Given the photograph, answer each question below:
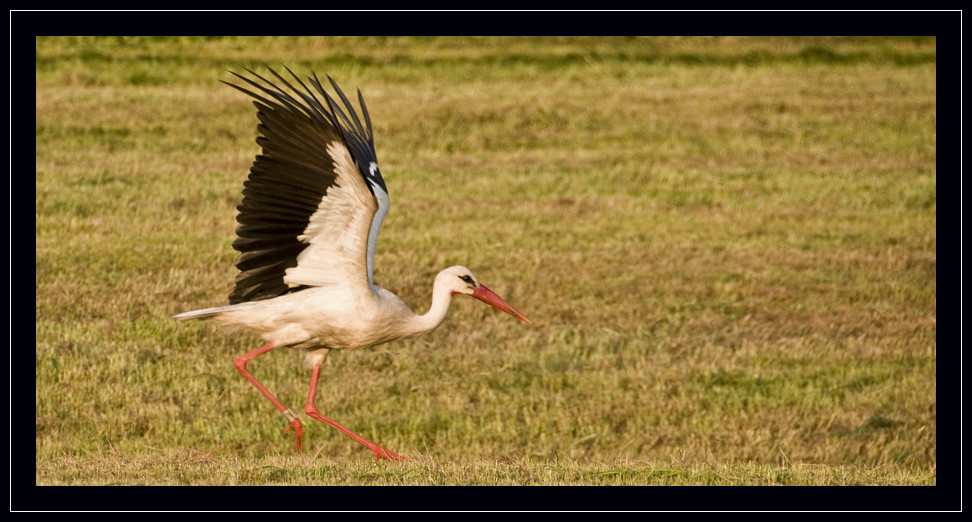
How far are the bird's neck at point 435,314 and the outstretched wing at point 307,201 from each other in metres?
0.47

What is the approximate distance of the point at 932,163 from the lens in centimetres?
1953

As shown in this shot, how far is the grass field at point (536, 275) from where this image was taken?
9500 millimetres

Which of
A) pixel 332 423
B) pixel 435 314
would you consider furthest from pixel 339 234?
pixel 332 423

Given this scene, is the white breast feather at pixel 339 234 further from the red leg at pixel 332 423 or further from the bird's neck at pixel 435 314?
the red leg at pixel 332 423

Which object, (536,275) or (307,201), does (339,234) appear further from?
(536,275)

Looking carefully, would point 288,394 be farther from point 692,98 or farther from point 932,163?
point 692,98

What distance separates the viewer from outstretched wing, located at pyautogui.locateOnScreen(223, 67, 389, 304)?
6.87 metres

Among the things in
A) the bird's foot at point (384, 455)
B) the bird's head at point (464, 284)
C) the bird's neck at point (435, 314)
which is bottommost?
the bird's foot at point (384, 455)

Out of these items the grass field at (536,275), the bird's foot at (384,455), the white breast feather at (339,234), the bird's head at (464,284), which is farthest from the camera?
the grass field at (536,275)

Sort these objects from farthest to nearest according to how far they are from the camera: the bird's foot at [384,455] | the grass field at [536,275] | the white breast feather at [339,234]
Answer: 1. the grass field at [536,275]
2. the bird's foot at [384,455]
3. the white breast feather at [339,234]

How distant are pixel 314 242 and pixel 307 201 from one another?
278mm

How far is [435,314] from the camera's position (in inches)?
301

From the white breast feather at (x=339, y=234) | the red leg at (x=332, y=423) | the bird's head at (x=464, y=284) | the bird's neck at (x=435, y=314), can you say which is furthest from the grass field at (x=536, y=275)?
the white breast feather at (x=339, y=234)

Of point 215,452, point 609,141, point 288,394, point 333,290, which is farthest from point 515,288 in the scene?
point 609,141
